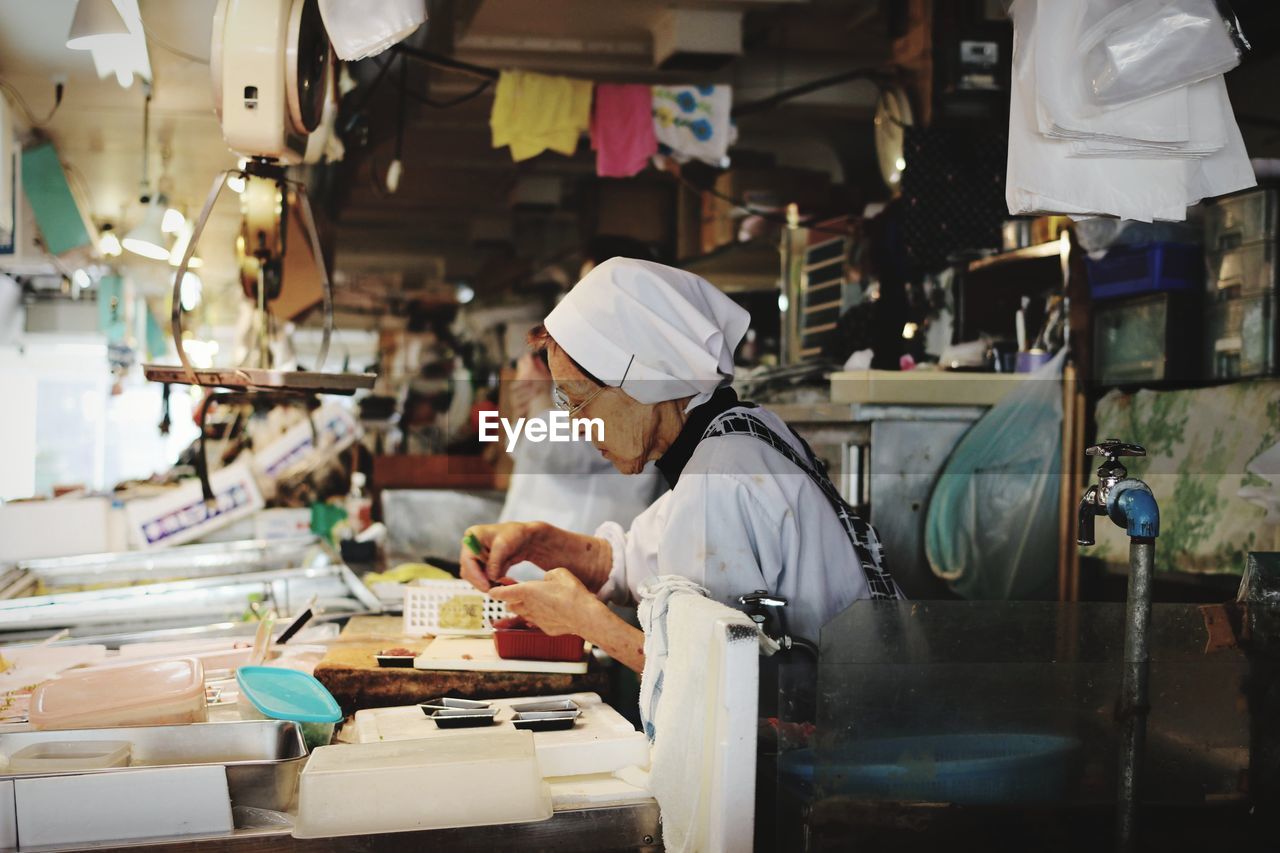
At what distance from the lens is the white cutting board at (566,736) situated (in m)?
1.87

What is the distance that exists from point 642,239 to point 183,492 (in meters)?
3.58

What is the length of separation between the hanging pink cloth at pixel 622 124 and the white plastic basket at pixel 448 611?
2.92 meters

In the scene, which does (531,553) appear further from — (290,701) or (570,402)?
(290,701)

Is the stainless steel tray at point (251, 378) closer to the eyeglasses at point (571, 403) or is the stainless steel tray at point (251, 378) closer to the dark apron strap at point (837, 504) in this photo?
the eyeglasses at point (571, 403)

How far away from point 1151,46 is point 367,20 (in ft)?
4.99

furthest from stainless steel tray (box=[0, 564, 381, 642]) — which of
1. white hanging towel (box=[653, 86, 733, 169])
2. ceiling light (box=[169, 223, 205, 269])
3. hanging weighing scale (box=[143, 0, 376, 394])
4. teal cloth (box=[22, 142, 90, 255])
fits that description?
ceiling light (box=[169, 223, 205, 269])

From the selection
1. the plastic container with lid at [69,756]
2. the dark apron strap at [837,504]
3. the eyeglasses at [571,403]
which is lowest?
the plastic container with lid at [69,756]

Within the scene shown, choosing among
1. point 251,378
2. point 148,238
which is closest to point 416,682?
point 251,378

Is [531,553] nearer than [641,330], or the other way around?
[641,330]

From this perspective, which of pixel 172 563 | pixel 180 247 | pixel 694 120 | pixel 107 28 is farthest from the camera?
pixel 180 247

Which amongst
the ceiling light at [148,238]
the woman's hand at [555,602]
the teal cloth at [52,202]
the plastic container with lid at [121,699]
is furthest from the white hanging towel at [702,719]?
the ceiling light at [148,238]

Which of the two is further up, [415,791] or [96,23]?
[96,23]

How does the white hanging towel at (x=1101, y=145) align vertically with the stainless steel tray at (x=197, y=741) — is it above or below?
above

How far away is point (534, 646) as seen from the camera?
7.86ft
